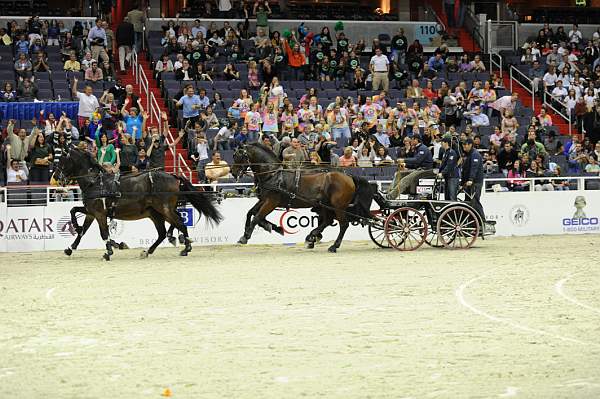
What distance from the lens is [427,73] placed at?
3278 centimetres

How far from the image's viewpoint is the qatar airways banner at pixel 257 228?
2252 cm

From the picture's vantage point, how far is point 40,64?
94.2 feet

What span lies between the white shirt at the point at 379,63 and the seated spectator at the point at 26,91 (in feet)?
30.2

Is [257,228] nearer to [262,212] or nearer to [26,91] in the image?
[262,212]

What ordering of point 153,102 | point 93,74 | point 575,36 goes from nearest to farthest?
point 93,74
point 153,102
point 575,36

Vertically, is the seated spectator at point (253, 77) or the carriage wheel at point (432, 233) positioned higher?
the seated spectator at point (253, 77)

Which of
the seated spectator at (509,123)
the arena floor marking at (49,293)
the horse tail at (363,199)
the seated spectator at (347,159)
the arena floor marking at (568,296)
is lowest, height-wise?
the arena floor marking at (49,293)

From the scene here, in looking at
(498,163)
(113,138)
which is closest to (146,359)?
(113,138)

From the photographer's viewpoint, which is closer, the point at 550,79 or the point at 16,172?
the point at 16,172

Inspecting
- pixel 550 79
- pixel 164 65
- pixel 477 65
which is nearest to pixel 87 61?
pixel 164 65

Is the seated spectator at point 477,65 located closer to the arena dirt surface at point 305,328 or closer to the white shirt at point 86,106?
the white shirt at point 86,106

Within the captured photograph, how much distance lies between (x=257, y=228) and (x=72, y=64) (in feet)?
26.8

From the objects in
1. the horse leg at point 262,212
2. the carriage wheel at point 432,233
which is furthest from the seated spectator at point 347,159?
the horse leg at point 262,212

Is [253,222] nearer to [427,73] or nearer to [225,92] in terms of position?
[225,92]
